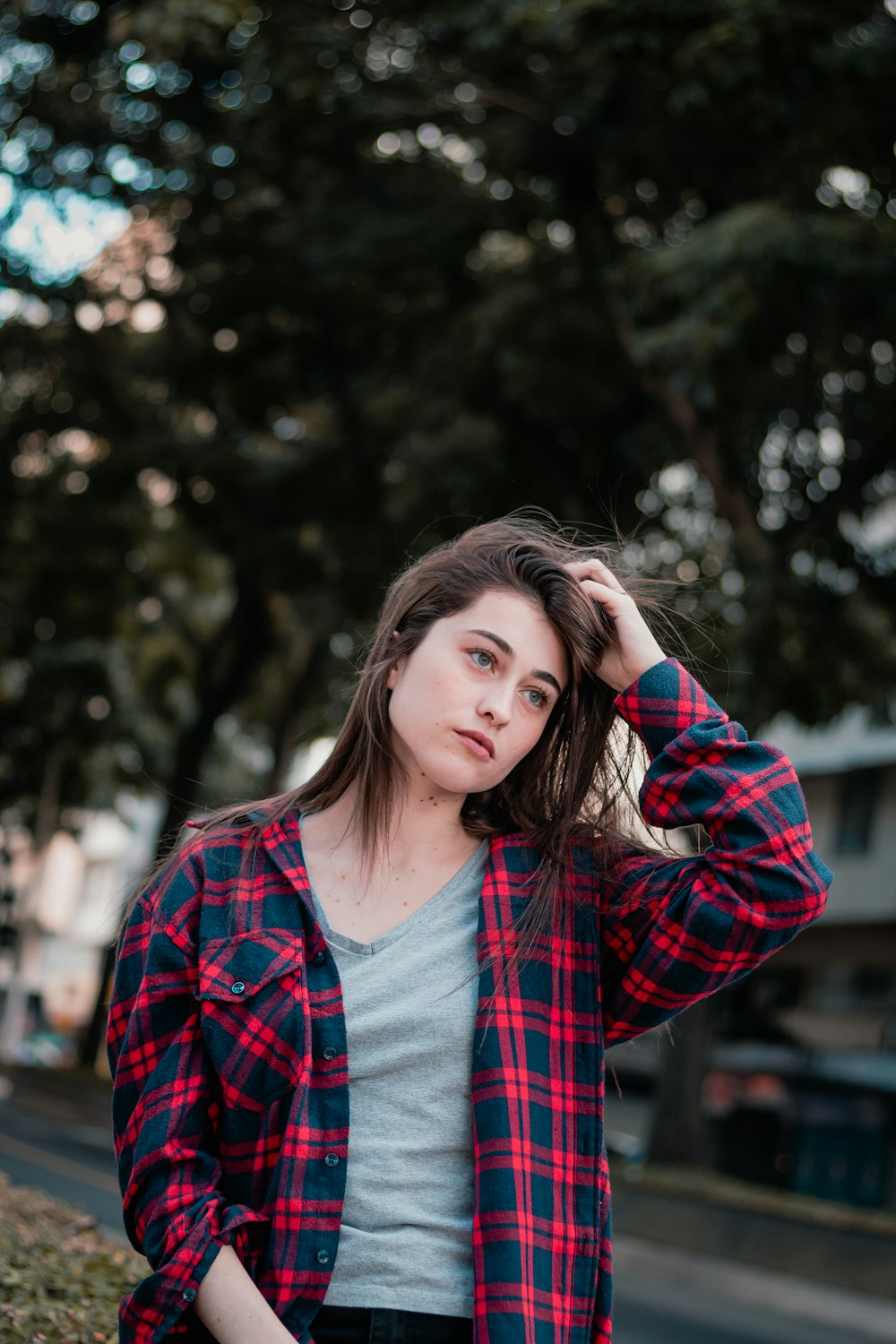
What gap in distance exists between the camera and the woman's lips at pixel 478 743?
Result: 7.44 ft

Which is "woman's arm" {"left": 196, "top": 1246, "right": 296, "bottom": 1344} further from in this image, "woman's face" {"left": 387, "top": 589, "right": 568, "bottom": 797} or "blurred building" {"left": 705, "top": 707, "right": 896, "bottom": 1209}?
"blurred building" {"left": 705, "top": 707, "right": 896, "bottom": 1209}

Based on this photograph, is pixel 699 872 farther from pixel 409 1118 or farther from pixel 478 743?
pixel 409 1118

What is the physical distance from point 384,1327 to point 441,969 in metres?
0.48

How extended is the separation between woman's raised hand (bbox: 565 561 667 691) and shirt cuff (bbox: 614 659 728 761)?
0.07 feet

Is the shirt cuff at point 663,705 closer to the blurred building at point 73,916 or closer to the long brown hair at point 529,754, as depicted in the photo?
the long brown hair at point 529,754

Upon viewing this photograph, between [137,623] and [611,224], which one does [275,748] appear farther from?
[611,224]

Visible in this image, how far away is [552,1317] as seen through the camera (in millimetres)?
2027

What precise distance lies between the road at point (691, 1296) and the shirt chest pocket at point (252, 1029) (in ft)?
23.2

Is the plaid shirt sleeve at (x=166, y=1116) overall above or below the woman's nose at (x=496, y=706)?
below

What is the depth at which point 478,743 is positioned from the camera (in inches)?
89.4

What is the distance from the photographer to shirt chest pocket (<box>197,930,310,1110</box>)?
207cm

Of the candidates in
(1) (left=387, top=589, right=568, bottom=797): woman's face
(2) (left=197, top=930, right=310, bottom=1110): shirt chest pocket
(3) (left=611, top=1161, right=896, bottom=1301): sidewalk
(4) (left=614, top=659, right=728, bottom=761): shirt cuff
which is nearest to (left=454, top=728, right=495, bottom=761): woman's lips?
(1) (left=387, top=589, right=568, bottom=797): woman's face

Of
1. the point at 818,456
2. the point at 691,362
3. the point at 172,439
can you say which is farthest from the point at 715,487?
the point at 172,439

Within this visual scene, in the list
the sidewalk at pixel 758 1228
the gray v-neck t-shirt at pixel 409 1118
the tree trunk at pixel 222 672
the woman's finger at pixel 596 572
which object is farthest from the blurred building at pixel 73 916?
the gray v-neck t-shirt at pixel 409 1118
